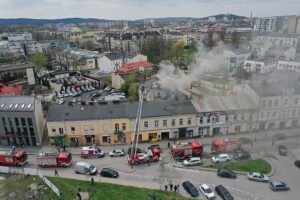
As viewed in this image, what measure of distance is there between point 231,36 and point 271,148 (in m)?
79.1

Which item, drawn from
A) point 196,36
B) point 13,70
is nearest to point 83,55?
point 13,70

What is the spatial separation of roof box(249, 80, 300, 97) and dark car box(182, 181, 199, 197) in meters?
21.3

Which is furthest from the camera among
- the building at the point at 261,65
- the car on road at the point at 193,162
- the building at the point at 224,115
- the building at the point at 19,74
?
the building at the point at 19,74

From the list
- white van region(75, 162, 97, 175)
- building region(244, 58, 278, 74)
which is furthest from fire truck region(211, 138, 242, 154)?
building region(244, 58, 278, 74)

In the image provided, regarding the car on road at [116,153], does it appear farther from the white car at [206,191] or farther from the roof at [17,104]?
the roof at [17,104]

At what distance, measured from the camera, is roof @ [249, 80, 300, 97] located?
42.5 metres

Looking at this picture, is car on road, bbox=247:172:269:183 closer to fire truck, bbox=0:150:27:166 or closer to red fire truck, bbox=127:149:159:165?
red fire truck, bbox=127:149:159:165

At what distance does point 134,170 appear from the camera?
1296 inches

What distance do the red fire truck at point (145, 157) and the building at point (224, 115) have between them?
10204 mm

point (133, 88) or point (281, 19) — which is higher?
point (281, 19)

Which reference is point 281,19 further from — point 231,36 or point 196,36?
point 196,36

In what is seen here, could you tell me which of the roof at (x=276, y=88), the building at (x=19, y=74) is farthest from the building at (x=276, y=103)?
the building at (x=19, y=74)

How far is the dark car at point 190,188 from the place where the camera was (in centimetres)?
2789

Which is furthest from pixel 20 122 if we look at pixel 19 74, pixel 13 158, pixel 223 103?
pixel 19 74
